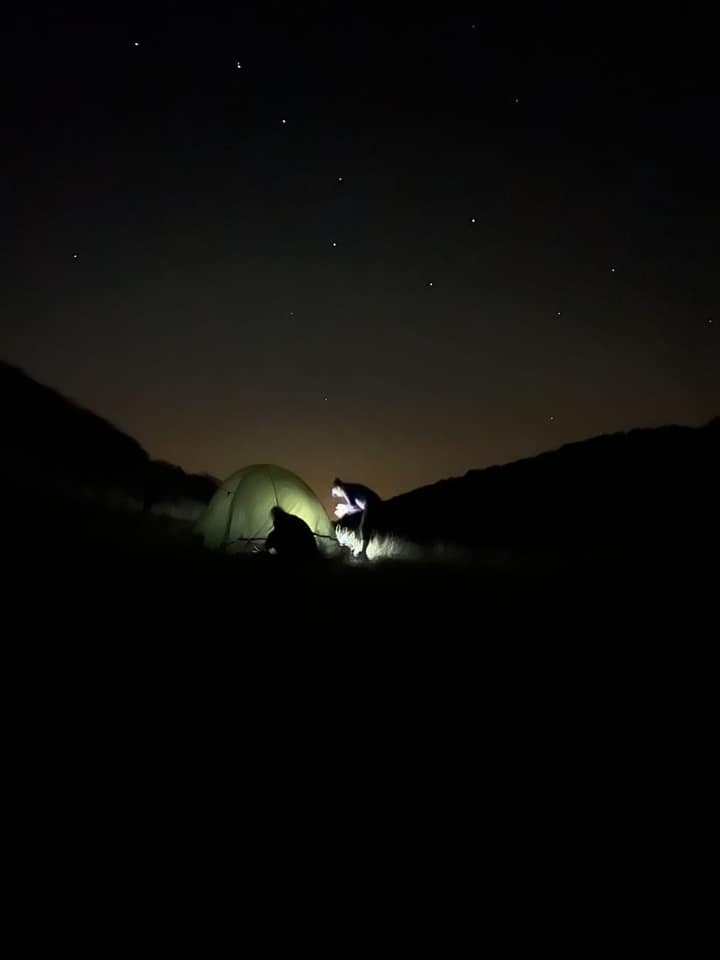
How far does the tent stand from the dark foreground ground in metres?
5.48

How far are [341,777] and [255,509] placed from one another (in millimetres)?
9459

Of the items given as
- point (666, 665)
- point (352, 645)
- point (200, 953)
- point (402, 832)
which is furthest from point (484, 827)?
point (666, 665)

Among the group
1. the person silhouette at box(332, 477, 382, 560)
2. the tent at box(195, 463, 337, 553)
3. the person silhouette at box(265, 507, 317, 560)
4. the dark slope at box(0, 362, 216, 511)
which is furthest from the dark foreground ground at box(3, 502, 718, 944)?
the dark slope at box(0, 362, 216, 511)

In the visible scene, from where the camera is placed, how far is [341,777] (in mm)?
3449

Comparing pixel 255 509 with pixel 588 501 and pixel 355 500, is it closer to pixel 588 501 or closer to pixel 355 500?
pixel 355 500

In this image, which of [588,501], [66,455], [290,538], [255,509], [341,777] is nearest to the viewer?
[341,777]

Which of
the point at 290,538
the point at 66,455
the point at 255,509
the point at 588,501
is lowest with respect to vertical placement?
the point at 290,538

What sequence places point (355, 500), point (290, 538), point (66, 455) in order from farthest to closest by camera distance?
1. point (66, 455)
2. point (355, 500)
3. point (290, 538)

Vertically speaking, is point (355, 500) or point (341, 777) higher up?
point (355, 500)

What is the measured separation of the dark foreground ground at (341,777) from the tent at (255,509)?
Result: 5.48m

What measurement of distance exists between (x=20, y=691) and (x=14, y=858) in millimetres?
1638

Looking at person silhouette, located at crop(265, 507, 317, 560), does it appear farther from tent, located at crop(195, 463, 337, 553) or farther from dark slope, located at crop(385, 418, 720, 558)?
dark slope, located at crop(385, 418, 720, 558)

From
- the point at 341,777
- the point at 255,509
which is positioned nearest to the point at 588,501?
the point at 255,509

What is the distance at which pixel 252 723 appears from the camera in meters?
4.00
